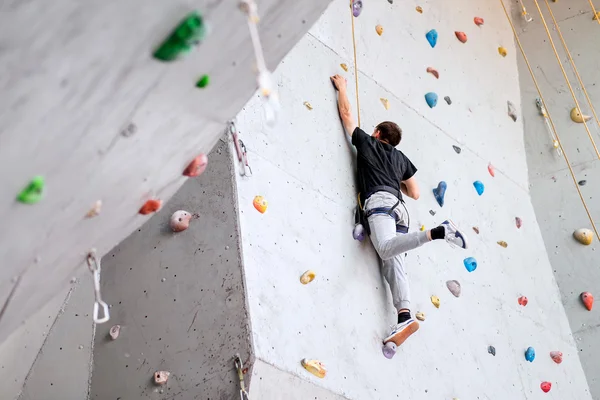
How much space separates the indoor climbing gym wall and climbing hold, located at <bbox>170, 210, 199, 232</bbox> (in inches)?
8.0

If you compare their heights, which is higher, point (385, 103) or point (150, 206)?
point (150, 206)

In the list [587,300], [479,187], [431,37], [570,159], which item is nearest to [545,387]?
[587,300]

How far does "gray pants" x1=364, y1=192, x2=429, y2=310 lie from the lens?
12.4 ft

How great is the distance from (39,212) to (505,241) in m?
3.96

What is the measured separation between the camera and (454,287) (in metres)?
4.48

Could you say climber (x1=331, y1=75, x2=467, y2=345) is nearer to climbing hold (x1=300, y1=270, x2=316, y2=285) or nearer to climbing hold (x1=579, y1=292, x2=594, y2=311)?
climbing hold (x1=300, y1=270, x2=316, y2=285)

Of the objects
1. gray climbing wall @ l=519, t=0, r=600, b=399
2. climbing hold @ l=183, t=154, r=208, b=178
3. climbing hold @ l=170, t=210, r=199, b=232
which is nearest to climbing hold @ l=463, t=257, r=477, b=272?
gray climbing wall @ l=519, t=0, r=600, b=399

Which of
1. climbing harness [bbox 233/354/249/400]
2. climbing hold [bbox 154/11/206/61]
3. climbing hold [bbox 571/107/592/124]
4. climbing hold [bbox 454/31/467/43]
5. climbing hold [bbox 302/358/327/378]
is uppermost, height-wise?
climbing hold [bbox 154/11/206/61]

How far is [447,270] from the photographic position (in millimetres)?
4527

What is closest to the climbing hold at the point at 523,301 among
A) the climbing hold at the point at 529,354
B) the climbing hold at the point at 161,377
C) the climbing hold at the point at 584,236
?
the climbing hold at the point at 529,354

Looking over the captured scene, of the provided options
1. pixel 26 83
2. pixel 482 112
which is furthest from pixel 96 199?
pixel 482 112

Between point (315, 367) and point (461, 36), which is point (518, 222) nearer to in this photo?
point (461, 36)

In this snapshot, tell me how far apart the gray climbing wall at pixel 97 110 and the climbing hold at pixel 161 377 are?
1.03 m

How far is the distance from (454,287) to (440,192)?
54 centimetres
